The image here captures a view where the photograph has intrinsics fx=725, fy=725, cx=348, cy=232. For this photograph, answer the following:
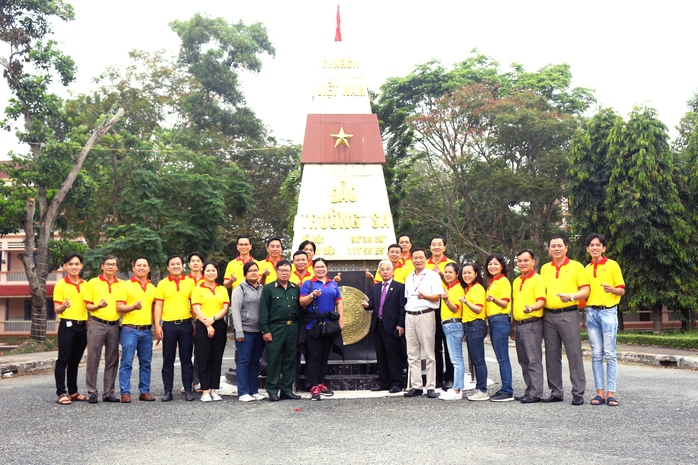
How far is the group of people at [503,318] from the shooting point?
6.64m

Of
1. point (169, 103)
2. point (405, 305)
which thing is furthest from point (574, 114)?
point (405, 305)

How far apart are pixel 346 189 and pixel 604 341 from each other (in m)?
4.10

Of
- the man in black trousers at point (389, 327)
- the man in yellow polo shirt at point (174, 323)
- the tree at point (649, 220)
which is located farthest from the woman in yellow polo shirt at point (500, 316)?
the tree at point (649, 220)

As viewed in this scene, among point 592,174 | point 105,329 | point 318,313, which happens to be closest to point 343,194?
point 318,313

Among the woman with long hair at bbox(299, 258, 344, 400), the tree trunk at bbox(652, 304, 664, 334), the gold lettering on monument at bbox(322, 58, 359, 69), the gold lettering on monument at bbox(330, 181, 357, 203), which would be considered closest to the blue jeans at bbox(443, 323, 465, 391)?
the woman with long hair at bbox(299, 258, 344, 400)

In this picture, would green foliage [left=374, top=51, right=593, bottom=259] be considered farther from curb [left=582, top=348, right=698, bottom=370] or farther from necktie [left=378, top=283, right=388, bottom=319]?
necktie [left=378, top=283, right=388, bottom=319]

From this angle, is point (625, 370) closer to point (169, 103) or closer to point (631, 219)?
point (631, 219)

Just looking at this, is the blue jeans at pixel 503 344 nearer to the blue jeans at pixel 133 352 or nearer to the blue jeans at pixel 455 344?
the blue jeans at pixel 455 344

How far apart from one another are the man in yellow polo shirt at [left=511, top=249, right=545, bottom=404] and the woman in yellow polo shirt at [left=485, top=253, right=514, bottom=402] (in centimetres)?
10

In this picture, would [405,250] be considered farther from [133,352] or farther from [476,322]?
[133,352]

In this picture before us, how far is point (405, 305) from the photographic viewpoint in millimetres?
7613

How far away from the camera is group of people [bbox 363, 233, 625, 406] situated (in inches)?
262

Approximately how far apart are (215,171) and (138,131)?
18.8 ft

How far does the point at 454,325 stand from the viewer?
7.33m
